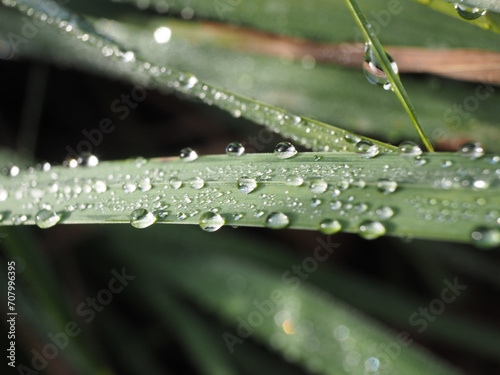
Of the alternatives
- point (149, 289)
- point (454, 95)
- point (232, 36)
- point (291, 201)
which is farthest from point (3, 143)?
point (454, 95)

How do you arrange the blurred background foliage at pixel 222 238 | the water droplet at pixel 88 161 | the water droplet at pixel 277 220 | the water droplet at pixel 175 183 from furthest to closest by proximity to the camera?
the blurred background foliage at pixel 222 238 < the water droplet at pixel 88 161 < the water droplet at pixel 175 183 < the water droplet at pixel 277 220

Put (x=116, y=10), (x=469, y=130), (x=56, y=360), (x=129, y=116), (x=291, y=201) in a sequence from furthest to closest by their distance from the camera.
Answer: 1. (x=129, y=116)
2. (x=116, y=10)
3. (x=56, y=360)
4. (x=469, y=130)
5. (x=291, y=201)

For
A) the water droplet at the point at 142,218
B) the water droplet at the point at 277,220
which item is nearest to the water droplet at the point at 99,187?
the water droplet at the point at 142,218

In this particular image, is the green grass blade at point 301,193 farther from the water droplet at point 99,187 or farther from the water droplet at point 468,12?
the water droplet at point 468,12

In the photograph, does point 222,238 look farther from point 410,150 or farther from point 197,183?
point 410,150

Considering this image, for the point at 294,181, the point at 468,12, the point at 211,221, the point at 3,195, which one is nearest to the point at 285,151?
the point at 294,181

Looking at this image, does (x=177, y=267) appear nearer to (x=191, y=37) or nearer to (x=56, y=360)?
(x=56, y=360)

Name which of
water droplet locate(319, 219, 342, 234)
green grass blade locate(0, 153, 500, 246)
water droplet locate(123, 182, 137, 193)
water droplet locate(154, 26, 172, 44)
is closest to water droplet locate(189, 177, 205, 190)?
green grass blade locate(0, 153, 500, 246)
